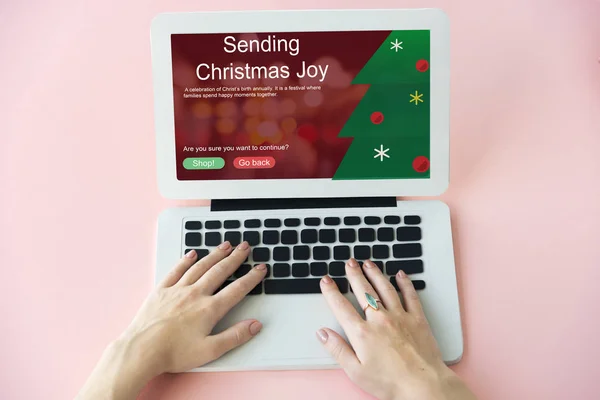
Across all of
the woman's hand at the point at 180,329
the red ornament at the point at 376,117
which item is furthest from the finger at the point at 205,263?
the red ornament at the point at 376,117

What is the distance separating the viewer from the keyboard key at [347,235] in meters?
0.74

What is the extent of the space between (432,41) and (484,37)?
21 centimetres

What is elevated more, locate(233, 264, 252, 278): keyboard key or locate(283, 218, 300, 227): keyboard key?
locate(283, 218, 300, 227): keyboard key

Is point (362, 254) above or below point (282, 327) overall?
above

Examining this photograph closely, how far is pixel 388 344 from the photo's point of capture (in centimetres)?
65

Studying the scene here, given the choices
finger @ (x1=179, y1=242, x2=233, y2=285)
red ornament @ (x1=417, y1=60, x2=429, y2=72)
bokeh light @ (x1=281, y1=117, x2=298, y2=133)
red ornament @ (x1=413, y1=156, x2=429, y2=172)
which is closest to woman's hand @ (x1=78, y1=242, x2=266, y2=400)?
finger @ (x1=179, y1=242, x2=233, y2=285)

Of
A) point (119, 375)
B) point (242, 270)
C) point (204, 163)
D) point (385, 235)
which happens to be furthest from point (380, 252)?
point (119, 375)

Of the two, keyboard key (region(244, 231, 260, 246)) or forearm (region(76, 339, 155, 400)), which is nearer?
forearm (region(76, 339, 155, 400))

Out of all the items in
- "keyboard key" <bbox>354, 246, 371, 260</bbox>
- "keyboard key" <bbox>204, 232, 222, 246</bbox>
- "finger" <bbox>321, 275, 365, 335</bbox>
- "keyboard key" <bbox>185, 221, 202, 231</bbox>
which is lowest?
"finger" <bbox>321, 275, 365, 335</bbox>

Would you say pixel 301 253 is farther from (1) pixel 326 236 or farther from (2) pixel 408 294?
(2) pixel 408 294

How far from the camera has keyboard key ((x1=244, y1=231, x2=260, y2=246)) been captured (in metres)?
0.75

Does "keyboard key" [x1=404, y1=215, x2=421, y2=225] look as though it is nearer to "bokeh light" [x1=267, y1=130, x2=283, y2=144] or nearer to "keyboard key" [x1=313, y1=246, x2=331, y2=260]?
"keyboard key" [x1=313, y1=246, x2=331, y2=260]

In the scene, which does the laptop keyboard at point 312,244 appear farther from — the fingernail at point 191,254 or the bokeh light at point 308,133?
the bokeh light at point 308,133

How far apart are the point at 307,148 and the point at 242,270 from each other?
0.76ft
